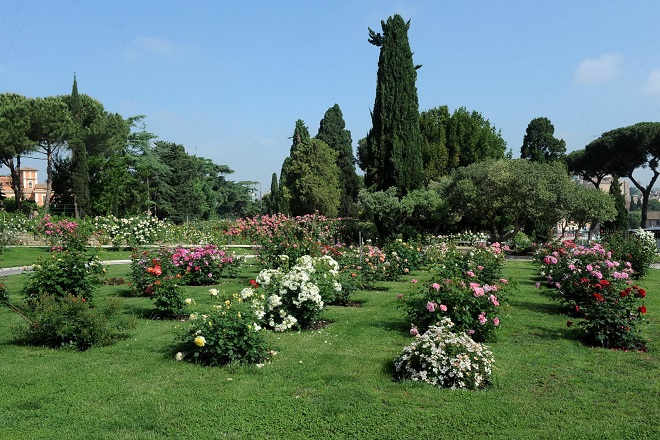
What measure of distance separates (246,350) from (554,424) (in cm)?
277

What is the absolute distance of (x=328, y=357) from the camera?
214 inches

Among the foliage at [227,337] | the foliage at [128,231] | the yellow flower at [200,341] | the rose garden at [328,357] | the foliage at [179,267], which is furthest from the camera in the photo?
the foliage at [128,231]

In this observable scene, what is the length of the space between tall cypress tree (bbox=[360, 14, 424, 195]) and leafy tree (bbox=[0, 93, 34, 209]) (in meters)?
19.4

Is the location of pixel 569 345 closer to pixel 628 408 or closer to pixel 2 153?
pixel 628 408

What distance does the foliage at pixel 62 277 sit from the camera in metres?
7.22

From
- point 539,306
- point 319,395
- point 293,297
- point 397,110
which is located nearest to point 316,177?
point 397,110

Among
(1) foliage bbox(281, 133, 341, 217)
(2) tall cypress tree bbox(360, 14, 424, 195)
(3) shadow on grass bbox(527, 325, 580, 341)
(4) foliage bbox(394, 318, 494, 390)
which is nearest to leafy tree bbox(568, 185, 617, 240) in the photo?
(2) tall cypress tree bbox(360, 14, 424, 195)

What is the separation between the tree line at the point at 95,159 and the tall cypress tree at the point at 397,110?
60.5 feet

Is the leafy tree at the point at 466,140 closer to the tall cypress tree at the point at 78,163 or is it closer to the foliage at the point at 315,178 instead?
the foliage at the point at 315,178

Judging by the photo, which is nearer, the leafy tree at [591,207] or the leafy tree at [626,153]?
the leafy tree at [591,207]

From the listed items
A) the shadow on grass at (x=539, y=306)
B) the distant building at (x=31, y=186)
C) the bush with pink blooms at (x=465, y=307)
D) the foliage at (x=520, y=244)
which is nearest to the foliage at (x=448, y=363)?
the bush with pink blooms at (x=465, y=307)

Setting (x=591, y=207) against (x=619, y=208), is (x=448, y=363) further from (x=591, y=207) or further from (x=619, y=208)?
(x=619, y=208)

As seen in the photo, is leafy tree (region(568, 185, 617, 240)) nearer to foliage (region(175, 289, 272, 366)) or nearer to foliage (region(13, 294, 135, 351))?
foliage (region(175, 289, 272, 366))

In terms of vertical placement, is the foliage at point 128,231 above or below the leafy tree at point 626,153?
below
